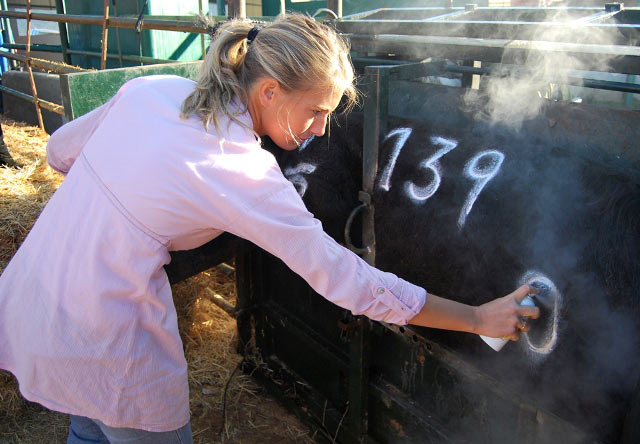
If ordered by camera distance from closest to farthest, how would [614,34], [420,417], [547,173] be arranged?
[547,173] → [614,34] → [420,417]

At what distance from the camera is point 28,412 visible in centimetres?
292

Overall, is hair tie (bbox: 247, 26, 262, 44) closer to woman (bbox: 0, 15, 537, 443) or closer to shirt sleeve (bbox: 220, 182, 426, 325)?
woman (bbox: 0, 15, 537, 443)

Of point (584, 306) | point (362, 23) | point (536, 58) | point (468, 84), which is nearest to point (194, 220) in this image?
point (584, 306)

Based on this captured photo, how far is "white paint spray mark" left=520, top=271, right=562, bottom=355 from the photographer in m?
1.46

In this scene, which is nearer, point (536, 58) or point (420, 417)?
point (536, 58)

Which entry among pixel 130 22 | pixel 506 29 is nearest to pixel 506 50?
pixel 506 29

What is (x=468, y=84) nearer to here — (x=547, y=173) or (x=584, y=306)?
(x=547, y=173)

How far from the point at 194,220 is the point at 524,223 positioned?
90cm

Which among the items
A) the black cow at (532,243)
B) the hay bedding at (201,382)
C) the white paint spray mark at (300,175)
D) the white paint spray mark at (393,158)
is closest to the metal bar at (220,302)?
the hay bedding at (201,382)

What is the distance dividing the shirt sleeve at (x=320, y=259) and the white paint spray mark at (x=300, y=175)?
2.58 feet

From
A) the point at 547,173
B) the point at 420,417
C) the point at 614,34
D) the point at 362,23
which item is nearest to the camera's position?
the point at 547,173

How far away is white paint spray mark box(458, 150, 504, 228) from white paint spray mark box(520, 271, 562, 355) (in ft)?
0.86

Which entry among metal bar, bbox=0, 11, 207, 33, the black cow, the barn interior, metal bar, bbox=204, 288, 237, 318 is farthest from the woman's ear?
metal bar, bbox=204, 288, 237, 318

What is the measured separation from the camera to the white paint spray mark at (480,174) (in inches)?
65.5
